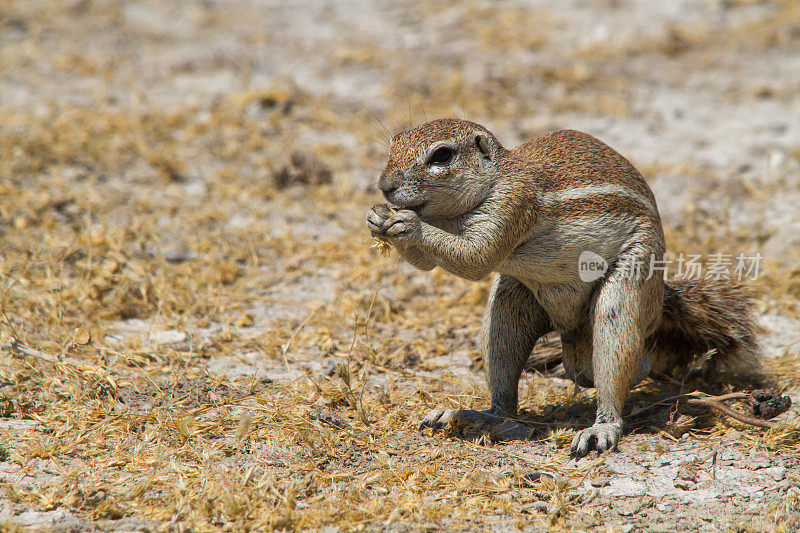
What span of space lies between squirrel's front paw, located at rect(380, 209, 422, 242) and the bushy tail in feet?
4.39

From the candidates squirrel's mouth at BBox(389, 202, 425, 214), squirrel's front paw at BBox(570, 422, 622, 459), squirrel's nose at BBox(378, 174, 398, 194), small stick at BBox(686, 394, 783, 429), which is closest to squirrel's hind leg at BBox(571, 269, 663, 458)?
squirrel's front paw at BBox(570, 422, 622, 459)

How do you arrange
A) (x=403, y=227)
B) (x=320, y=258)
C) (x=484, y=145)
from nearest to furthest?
(x=403, y=227) < (x=484, y=145) < (x=320, y=258)

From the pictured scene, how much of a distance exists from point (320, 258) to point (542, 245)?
7.20ft

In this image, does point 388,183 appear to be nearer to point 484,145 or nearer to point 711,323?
point 484,145

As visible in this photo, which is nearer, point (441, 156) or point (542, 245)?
point (441, 156)

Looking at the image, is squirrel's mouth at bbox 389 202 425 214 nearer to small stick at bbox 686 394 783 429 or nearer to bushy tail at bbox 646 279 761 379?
bushy tail at bbox 646 279 761 379

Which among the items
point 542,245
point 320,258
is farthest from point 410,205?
point 320,258

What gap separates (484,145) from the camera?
311 cm

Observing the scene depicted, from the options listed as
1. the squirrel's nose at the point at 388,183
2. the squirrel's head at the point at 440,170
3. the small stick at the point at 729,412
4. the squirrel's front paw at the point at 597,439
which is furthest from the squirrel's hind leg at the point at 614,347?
the squirrel's nose at the point at 388,183

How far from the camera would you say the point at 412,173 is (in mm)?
2988

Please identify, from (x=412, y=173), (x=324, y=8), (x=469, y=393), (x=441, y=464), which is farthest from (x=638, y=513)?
(x=324, y=8)

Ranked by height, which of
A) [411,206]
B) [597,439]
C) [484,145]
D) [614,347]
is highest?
[484,145]

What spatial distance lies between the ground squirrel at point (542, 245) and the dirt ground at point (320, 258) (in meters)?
0.29

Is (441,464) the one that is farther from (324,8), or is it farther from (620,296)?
(324,8)
